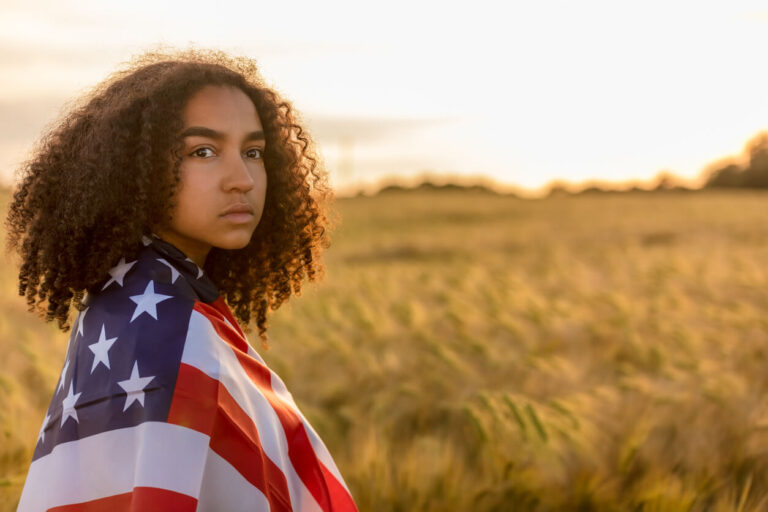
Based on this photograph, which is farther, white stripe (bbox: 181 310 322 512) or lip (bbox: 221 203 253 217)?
lip (bbox: 221 203 253 217)

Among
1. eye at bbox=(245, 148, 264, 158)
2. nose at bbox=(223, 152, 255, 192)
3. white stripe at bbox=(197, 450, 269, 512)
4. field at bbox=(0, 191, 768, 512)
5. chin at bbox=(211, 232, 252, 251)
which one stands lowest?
field at bbox=(0, 191, 768, 512)

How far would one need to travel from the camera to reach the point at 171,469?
138 cm

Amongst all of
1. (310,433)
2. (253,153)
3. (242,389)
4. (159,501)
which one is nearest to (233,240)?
(253,153)

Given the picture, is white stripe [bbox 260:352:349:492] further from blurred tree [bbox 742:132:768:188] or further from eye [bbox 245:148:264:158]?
blurred tree [bbox 742:132:768:188]

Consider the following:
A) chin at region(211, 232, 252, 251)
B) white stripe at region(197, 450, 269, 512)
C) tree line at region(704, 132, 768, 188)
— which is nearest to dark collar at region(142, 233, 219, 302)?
chin at region(211, 232, 252, 251)

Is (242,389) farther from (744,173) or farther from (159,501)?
(744,173)

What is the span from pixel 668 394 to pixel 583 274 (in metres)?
5.02

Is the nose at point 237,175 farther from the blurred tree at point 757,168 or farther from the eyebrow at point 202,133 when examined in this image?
the blurred tree at point 757,168

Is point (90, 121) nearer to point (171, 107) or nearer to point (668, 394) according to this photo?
point (171, 107)

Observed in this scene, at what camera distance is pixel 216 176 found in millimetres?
1704

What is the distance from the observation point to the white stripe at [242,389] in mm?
1459

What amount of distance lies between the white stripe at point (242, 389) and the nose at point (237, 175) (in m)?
0.35

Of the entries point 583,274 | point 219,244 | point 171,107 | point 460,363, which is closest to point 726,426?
point 460,363

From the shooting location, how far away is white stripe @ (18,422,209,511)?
4.53 ft
